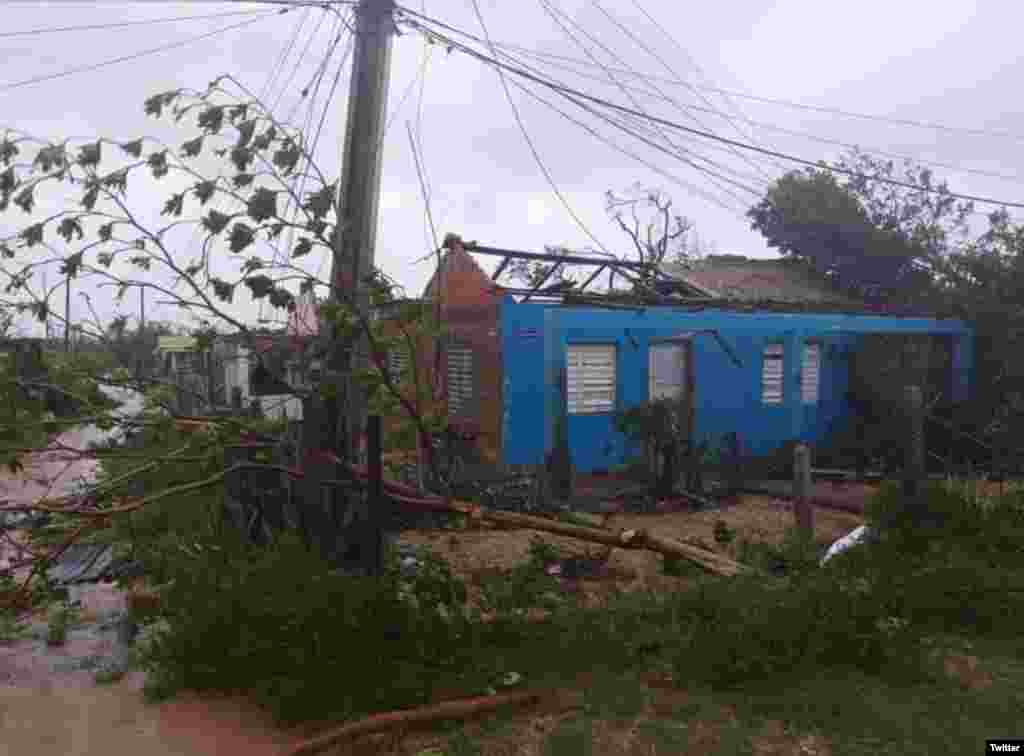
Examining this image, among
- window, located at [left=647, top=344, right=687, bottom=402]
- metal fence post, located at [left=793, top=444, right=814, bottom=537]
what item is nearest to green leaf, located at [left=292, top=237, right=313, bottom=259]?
metal fence post, located at [left=793, top=444, right=814, bottom=537]

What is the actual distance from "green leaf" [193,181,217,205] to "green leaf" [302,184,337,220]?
22.0 inches

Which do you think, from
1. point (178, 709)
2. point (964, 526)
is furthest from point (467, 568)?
point (964, 526)

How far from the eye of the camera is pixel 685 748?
4105mm

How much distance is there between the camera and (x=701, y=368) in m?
14.0

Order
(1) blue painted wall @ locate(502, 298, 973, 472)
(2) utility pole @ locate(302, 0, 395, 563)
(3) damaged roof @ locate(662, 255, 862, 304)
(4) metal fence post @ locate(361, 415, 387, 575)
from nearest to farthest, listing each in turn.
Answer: (4) metal fence post @ locate(361, 415, 387, 575)
(2) utility pole @ locate(302, 0, 395, 563)
(1) blue painted wall @ locate(502, 298, 973, 472)
(3) damaged roof @ locate(662, 255, 862, 304)

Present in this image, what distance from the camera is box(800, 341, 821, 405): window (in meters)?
15.5

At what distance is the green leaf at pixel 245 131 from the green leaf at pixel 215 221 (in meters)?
0.46

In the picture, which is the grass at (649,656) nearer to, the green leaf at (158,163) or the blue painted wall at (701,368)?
the green leaf at (158,163)

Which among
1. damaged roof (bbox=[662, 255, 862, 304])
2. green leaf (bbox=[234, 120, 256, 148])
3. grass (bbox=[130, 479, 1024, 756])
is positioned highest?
damaged roof (bbox=[662, 255, 862, 304])

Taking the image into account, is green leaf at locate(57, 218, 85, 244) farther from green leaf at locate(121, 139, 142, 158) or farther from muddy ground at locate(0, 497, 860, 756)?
muddy ground at locate(0, 497, 860, 756)

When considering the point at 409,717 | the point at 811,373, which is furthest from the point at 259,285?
the point at 811,373

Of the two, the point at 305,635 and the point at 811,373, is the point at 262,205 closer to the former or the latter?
the point at 305,635

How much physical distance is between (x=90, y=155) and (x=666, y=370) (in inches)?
383

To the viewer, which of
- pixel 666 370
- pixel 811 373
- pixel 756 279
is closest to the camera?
pixel 666 370
